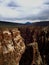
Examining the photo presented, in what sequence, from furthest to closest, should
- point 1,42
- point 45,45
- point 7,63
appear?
point 45,45
point 1,42
point 7,63

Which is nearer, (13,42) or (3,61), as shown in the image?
(3,61)

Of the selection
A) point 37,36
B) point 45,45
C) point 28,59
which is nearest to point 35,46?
point 28,59

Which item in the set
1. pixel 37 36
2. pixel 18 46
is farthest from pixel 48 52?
pixel 37 36

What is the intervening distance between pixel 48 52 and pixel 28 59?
18.8 ft

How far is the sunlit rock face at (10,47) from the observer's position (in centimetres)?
4803

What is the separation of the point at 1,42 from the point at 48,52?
11.9 metres

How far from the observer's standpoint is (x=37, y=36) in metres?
67.0

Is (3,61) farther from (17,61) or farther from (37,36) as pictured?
(37,36)

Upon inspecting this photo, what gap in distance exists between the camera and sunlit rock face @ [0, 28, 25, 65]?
158 ft

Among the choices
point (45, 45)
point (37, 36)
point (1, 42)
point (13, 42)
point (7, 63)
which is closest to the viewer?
point (7, 63)

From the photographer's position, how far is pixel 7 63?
46969 mm

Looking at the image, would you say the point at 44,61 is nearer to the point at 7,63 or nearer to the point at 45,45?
the point at 45,45

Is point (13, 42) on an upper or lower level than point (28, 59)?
upper

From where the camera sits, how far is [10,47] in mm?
51125
